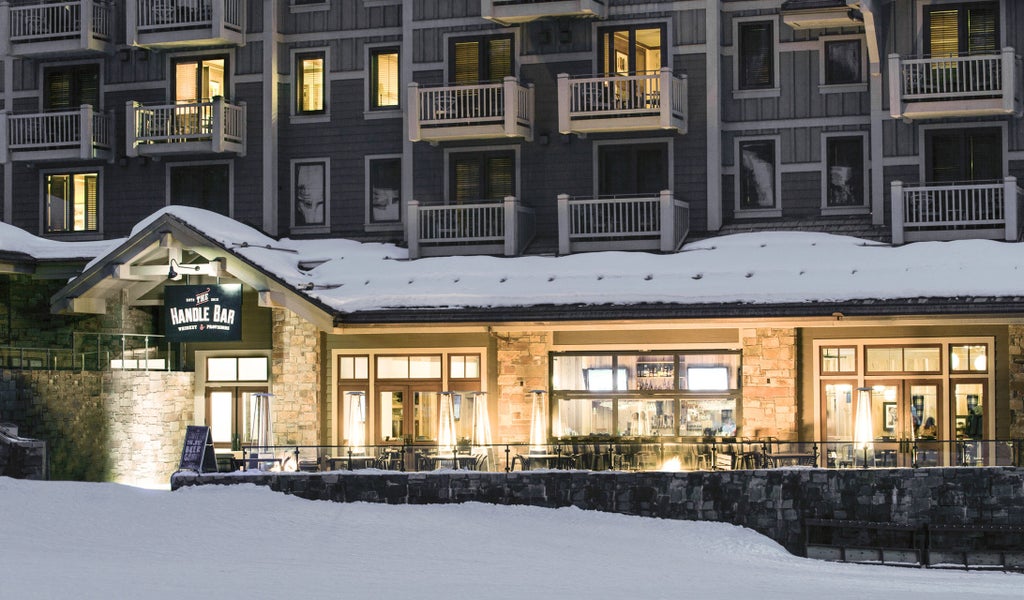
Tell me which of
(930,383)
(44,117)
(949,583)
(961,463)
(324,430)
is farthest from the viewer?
(44,117)

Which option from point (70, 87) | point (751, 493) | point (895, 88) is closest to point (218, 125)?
point (70, 87)

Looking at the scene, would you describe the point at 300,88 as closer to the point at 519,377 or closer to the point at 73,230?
the point at 73,230

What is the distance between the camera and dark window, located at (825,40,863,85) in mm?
37781

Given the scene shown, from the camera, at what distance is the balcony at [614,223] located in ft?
124

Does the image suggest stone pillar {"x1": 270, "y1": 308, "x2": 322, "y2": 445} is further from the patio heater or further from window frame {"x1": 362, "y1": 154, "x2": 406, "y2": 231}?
the patio heater

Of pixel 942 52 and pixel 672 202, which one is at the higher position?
pixel 942 52

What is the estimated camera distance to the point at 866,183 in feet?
123

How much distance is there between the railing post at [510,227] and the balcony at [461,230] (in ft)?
0.65

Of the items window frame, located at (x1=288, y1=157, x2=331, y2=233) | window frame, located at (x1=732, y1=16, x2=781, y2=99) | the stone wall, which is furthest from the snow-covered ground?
window frame, located at (x1=732, y1=16, x2=781, y2=99)

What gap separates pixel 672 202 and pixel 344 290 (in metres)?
6.84

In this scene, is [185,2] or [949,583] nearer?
[949,583]

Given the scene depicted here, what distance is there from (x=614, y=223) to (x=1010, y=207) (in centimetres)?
789

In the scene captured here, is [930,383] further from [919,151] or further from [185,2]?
[185,2]

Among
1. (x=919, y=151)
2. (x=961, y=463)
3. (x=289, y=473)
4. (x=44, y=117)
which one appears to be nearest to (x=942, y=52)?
(x=919, y=151)
